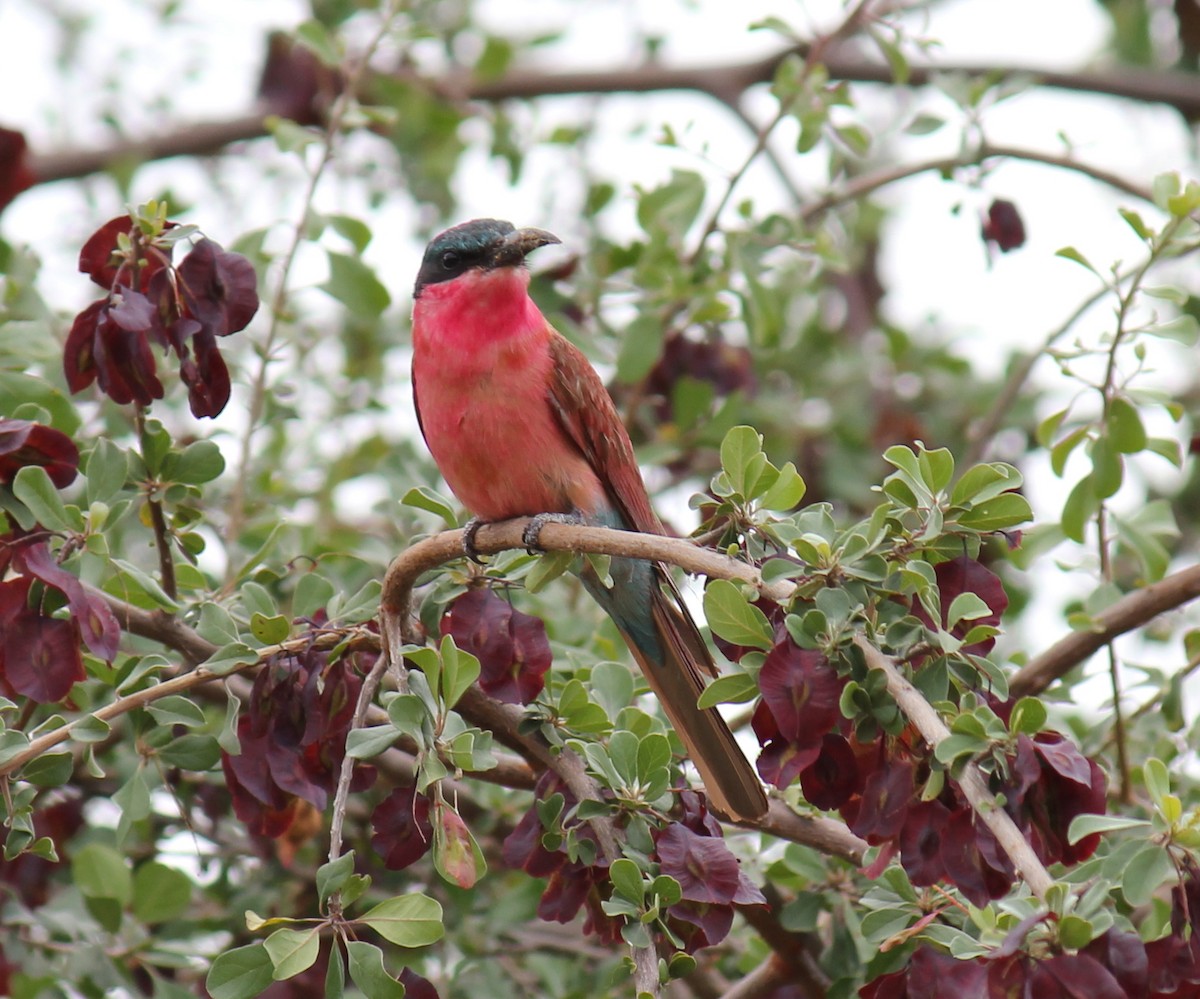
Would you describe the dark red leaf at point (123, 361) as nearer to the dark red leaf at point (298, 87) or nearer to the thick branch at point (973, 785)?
the thick branch at point (973, 785)

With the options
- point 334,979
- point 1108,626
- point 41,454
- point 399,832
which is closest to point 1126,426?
point 1108,626

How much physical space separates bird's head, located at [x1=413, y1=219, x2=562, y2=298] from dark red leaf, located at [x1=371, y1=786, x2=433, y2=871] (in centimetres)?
183

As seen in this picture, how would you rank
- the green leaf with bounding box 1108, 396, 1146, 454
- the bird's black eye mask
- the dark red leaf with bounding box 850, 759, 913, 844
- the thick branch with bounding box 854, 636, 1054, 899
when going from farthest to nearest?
1. the bird's black eye mask
2. the green leaf with bounding box 1108, 396, 1146, 454
3. the dark red leaf with bounding box 850, 759, 913, 844
4. the thick branch with bounding box 854, 636, 1054, 899

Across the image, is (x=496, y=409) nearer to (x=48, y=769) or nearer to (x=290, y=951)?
(x=48, y=769)

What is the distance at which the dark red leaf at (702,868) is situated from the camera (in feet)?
7.79

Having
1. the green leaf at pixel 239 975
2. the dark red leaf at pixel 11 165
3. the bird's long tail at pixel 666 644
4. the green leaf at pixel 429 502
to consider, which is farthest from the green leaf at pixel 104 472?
the bird's long tail at pixel 666 644

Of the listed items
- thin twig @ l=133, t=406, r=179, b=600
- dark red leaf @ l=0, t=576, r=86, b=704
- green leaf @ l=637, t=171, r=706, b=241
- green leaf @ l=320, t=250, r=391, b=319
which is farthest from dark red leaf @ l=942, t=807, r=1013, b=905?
green leaf @ l=637, t=171, r=706, b=241

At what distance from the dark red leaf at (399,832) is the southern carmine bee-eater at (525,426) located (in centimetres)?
111

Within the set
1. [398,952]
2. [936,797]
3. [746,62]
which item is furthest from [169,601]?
[746,62]

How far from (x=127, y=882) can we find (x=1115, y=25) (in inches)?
257

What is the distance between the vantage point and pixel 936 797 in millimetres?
2232

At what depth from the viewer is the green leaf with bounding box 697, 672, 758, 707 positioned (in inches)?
92.9

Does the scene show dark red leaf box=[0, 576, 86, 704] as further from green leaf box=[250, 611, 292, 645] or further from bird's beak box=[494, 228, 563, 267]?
bird's beak box=[494, 228, 563, 267]

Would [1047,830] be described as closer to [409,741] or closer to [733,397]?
[409,741]
